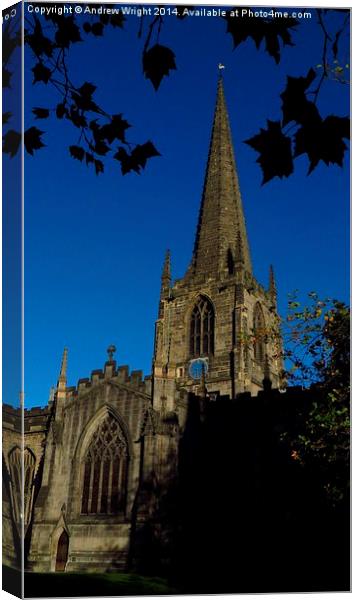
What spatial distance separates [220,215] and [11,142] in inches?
1423

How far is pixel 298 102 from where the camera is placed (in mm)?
5555

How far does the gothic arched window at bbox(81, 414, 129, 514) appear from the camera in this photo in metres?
25.3

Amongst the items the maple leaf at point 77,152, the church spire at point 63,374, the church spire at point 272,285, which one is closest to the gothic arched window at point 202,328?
the church spire at point 272,285

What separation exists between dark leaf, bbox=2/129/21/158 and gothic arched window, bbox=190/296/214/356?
29741 mm

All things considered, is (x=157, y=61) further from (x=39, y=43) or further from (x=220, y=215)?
(x=220, y=215)

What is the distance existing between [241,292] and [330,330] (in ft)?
81.2

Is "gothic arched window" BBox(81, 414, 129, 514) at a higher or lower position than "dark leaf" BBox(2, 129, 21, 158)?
lower

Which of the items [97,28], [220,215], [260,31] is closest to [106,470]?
[97,28]

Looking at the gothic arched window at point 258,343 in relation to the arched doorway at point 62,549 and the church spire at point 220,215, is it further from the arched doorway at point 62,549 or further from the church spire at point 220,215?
the arched doorway at point 62,549

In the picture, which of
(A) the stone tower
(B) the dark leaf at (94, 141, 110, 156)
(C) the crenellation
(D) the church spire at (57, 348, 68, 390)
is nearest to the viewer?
(B) the dark leaf at (94, 141, 110, 156)

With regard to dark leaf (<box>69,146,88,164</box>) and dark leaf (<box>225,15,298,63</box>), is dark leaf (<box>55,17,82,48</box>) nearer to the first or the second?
dark leaf (<box>69,146,88,164</box>)

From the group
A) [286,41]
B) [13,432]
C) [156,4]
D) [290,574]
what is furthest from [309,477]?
[286,41]

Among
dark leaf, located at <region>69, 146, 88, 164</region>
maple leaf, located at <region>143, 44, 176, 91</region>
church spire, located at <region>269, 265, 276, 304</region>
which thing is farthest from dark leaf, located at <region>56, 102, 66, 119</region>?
church spire, located at <region>269, 265, 276, 304</region>

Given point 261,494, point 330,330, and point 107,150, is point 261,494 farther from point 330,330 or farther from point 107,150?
point 107,150
